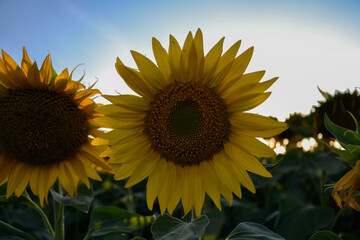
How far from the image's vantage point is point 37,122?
2031 millimetres

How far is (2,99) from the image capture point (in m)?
2.05

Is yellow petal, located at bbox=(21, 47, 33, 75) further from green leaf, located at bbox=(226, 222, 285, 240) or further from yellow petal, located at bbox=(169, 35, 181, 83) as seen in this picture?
green leaf, located at bbox=(226, 222, 285, 240)

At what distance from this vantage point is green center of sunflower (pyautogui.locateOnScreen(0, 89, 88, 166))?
203 centimetres

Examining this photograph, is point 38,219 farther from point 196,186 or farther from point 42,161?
point 196,186

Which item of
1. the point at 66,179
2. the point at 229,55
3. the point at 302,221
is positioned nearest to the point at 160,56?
the point at 229,55

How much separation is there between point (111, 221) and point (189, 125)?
82cm

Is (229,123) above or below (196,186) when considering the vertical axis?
above

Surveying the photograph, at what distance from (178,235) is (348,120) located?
6.66 ft

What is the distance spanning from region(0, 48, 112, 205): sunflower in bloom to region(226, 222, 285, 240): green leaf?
2.72ft

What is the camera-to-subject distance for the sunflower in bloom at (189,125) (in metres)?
1.66

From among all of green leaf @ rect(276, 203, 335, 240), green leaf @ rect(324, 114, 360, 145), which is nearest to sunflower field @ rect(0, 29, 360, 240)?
green leaf @ rect(324, 114, 360, 145)

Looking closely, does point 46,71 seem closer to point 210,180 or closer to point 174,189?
point 174,189

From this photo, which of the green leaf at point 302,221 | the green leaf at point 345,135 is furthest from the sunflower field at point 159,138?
the green leaf at point 302,221

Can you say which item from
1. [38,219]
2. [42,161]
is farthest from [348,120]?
[38,219]
